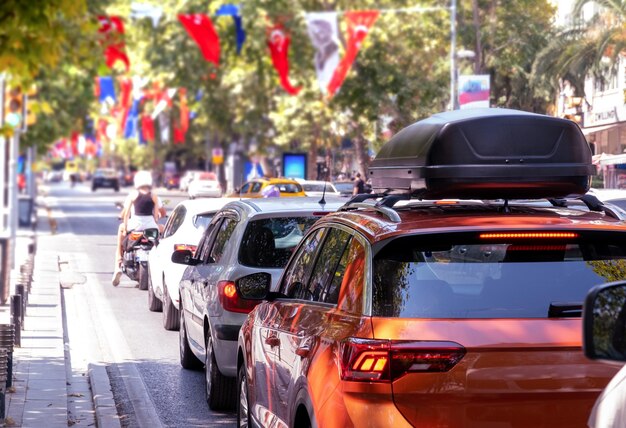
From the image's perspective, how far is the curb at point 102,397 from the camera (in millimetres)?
9235

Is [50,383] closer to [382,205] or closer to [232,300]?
[232,300]

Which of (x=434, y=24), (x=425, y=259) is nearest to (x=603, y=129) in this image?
(x=425, y=259)

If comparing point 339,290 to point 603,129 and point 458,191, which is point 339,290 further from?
point 603,129

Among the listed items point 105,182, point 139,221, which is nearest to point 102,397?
point 139,221

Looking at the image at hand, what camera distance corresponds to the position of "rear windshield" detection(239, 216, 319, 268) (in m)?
9.86

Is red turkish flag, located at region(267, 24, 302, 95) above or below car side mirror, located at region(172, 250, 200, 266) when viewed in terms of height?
above

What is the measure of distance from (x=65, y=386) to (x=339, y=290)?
5471 mm

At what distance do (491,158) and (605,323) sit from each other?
122 inches

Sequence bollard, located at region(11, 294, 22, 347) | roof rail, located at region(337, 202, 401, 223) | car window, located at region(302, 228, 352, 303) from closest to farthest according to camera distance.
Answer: roof rail, located at region(337, 202, 401, 223), car window, located at region(302, 228, 352, 303), bollard, located at region(11, 294, 22, 347)

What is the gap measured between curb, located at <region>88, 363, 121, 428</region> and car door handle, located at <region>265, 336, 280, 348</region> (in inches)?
110

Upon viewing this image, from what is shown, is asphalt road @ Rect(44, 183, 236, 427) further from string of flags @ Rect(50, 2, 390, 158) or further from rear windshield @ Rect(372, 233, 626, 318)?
string of flags @ Rect(50, 2, 390, 158)

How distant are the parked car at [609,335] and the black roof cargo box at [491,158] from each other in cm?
269

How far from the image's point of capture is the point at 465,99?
3438cm

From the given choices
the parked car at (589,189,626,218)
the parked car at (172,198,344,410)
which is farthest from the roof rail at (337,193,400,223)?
the parked car at (589,189,626,218)
